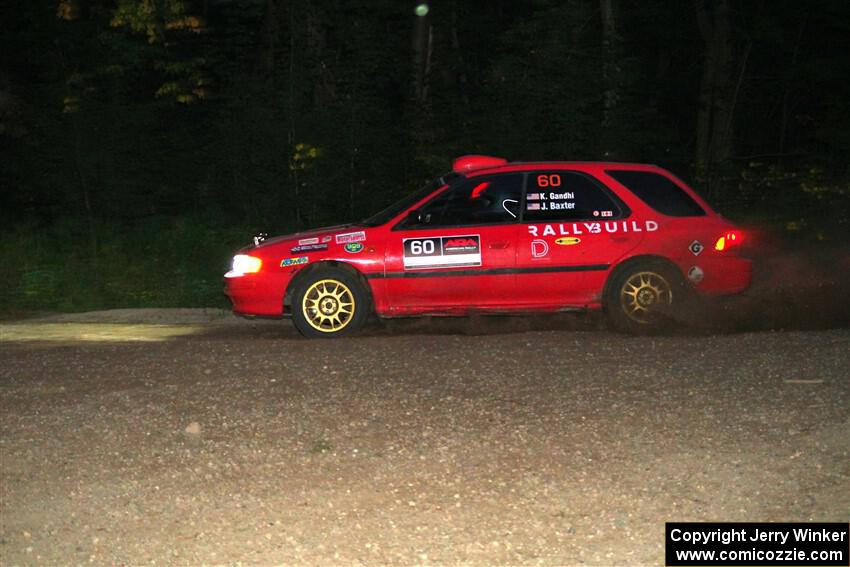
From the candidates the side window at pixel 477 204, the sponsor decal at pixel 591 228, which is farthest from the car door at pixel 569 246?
the side window at pixel 477 204

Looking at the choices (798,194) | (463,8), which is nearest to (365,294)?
(798,194)

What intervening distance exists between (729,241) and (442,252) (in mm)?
2614

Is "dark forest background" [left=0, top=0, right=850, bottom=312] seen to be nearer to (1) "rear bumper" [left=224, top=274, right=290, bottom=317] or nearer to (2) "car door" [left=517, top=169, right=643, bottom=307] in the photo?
(1) "rear bumper" [left=224, top=274, right=290, bottom=317]

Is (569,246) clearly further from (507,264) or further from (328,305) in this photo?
(328,305)

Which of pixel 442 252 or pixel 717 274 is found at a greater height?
pixel 442 252

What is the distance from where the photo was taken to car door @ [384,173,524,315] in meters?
10.6

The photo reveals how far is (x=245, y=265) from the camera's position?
10844 millimetres

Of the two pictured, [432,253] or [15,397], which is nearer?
[15,397]

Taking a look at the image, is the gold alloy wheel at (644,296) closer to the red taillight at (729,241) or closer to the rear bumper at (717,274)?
the rear bumper at (717,274)

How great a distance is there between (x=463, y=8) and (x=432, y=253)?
98.3 ft

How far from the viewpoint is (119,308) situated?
13.7 metres

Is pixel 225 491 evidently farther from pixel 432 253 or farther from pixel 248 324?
pixel 248 324

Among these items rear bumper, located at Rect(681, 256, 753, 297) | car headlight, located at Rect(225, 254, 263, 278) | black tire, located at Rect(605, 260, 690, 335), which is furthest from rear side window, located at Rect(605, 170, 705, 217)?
car headlight, located at Rect(225, 254, 263, 278)

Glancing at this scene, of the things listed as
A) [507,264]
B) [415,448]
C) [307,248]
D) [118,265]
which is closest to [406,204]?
[307,248]
